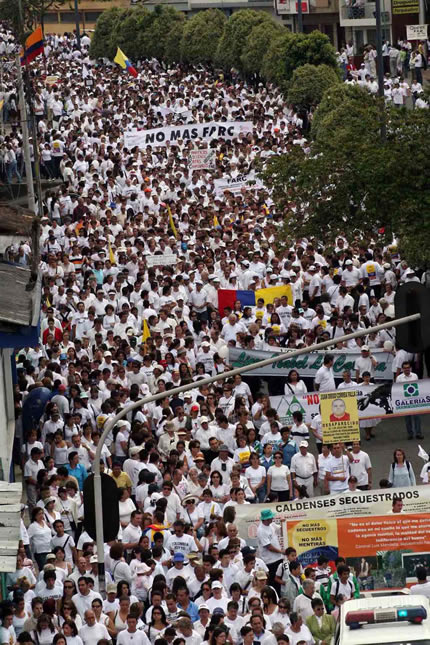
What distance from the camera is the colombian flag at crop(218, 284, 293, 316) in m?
27.1

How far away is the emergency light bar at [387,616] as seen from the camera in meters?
13.3

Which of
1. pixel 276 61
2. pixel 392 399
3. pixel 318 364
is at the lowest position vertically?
pixel 392 399

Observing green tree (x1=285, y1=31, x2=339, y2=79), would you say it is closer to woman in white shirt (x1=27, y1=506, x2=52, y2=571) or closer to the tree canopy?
the tree canopy

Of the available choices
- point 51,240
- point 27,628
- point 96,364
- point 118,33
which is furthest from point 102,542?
point 118,33

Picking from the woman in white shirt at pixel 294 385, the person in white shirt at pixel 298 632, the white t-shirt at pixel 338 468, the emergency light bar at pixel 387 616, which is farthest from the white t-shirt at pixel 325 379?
the emergency light bar at pixel 387 616

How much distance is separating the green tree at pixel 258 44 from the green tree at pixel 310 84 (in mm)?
8711

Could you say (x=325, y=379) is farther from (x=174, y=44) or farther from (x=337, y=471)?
(x=174, y=44)

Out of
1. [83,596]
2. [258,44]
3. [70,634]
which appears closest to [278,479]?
[83,596]

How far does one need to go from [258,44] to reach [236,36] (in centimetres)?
304

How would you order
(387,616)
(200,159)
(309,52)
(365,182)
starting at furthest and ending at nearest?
1. (309,52)
2. (200,159)
3. (365,182)
4. (387,616)

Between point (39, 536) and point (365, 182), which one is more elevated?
point (365, 182)

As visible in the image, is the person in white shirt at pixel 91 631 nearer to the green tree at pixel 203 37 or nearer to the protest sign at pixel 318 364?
the protest sign at pixel 318 364

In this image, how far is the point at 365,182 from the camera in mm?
27234

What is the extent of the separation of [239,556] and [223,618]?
1.36 metres
